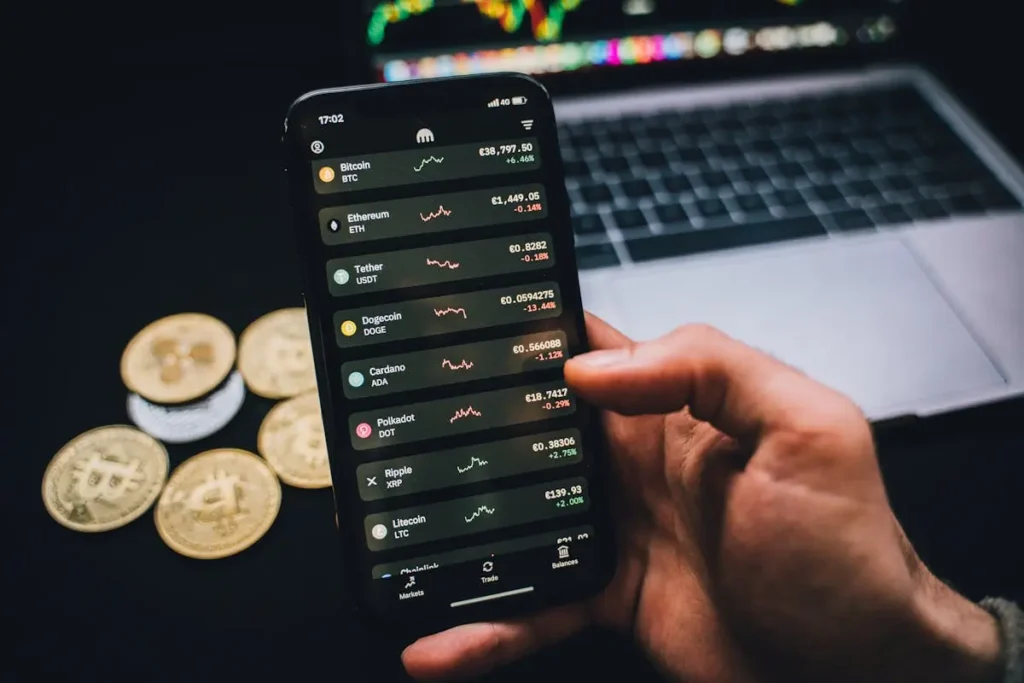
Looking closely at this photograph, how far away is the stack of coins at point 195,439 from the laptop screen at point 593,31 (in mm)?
299

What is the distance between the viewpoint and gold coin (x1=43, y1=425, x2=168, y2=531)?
1.70 ft

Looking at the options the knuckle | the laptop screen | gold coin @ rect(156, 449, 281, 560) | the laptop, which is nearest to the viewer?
the knuckle

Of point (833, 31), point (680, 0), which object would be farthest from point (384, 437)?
point (833, 31)

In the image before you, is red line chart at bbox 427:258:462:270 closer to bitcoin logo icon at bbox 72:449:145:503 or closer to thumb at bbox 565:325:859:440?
thumb at bbox 565:325:859:440

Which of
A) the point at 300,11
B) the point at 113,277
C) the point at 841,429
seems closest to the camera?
the point at 841,429

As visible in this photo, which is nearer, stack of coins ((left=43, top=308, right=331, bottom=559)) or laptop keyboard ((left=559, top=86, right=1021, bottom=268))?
stack of coins ((left=43, top=308, right=331, bottom=559))

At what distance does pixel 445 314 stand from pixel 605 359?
0.37ft

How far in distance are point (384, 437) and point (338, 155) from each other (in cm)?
18

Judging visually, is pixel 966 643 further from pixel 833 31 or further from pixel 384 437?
pixel 833 31

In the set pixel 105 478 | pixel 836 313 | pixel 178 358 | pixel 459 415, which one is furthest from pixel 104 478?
pixel 836 313

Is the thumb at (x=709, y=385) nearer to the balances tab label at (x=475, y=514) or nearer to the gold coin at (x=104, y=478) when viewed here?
the balances tab label at (x=475, y=514)

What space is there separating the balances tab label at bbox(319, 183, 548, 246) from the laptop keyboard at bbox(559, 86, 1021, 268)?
0.58 feet

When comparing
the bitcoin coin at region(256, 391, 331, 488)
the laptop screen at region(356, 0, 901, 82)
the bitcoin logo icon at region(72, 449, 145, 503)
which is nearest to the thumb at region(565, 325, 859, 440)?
the bitcoin coin at region(256, 391, 331, 488)

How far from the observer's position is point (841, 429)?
40cm
